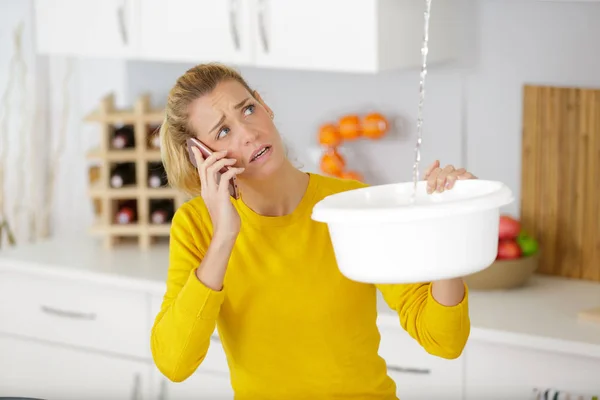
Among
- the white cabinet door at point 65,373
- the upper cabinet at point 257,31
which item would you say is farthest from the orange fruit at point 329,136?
the white cabinet door at point 65,373

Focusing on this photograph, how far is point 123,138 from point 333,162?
659 mm

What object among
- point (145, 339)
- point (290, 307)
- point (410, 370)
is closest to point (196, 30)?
point (145, 339)

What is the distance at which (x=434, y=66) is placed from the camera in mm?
2834

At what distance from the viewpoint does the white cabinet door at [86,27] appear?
9.56ft

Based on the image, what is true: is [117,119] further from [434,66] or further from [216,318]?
[216,318]

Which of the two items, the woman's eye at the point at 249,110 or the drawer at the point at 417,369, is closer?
the woman's eye at the point at 249,110

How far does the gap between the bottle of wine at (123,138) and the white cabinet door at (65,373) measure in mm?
634

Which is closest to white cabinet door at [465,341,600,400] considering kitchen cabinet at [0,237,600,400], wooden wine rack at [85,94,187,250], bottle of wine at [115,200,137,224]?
kitchen cabinet at [0,237,600,400]

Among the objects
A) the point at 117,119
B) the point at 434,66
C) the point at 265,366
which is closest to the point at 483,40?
the point at 434,66

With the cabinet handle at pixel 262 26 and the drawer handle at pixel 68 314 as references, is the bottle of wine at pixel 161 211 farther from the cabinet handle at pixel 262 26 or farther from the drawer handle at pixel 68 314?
the cabinet handle at pixel 262 26

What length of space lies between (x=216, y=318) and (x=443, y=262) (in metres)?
0.55

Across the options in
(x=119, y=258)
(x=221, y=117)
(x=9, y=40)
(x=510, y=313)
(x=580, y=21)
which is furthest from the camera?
(x=9, y=40)

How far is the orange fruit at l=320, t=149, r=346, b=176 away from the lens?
2.96 metres

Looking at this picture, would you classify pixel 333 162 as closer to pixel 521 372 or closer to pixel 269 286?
pixel 521 372
